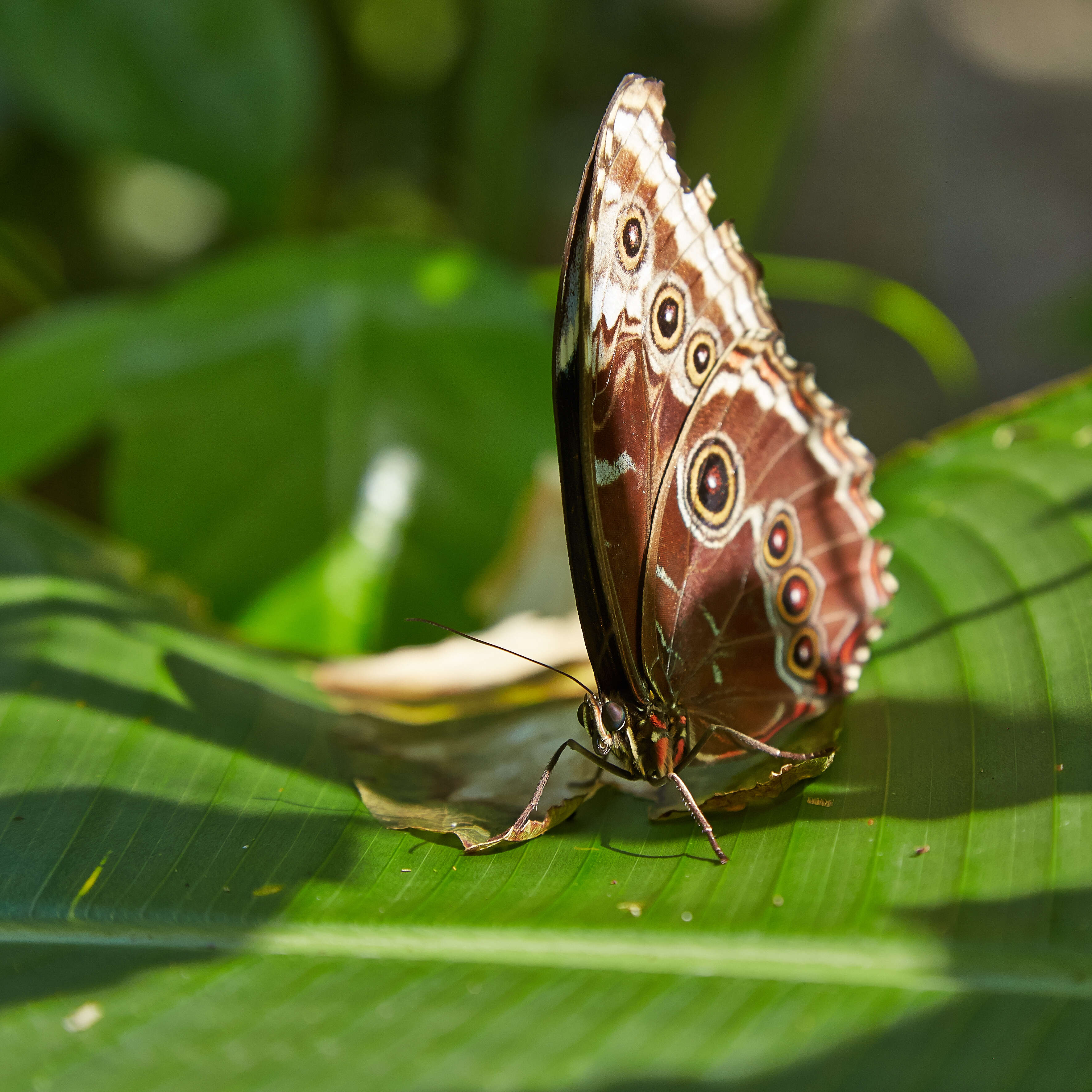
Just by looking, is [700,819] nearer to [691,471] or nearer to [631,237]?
[691,471]

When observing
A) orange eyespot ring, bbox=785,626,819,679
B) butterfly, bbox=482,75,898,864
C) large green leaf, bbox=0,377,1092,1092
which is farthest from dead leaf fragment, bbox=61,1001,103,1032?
orange eyespot ring, bbox=785,626,819,679

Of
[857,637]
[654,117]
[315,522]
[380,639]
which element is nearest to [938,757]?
[857,637]

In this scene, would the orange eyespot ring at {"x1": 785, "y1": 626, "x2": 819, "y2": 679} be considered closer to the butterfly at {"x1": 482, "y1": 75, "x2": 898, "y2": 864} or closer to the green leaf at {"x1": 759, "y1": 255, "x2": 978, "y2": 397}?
the butterfly at {"x1": 482, "y1": 75, "x2": 898, "y2": 864}

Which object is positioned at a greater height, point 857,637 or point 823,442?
point 823,442

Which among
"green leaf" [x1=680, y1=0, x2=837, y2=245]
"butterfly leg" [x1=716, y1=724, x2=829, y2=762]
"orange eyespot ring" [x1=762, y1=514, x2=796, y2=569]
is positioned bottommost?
"butterfly leg" [x1=716, y1=724, x2=829, y2=762]

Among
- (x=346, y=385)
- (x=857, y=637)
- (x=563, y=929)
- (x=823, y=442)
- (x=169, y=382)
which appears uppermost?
(x=169, y=382)

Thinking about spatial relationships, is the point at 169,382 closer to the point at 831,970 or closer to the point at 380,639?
the point at 380,639

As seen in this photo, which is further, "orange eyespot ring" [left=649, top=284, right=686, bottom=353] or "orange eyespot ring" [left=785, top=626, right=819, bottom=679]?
"orange eyespot ring" [left=785, top=626, right=819, bottom=679]
